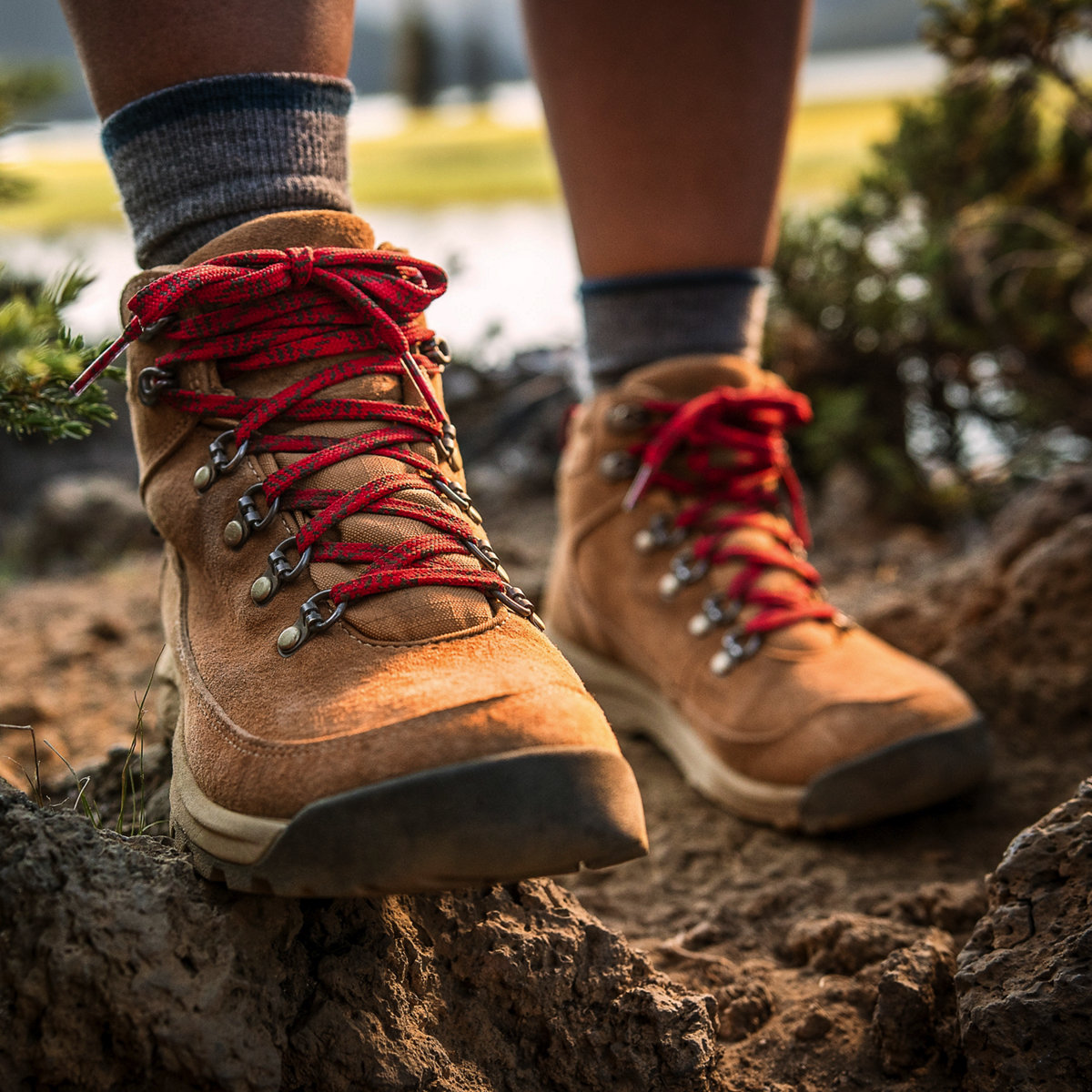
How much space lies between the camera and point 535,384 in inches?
171

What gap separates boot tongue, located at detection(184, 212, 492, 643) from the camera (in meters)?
1.06

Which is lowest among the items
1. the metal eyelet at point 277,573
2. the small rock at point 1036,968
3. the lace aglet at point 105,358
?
Answer: the small rock at point 1036,968

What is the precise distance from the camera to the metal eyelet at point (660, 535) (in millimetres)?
1874

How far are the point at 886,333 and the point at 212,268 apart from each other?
3.10 meters

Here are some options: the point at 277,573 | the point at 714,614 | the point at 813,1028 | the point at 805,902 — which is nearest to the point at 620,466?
the point at 714,614

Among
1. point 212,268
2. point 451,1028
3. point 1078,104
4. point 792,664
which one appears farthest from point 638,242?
point 1078,104

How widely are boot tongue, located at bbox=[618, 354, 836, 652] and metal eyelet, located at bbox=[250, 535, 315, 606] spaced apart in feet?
2.99

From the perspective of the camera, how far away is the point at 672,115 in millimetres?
1885

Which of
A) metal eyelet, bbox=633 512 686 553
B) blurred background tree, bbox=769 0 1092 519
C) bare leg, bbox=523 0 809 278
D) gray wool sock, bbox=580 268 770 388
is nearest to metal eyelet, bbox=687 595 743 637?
metal eyelet, bbox=633 512 686 553

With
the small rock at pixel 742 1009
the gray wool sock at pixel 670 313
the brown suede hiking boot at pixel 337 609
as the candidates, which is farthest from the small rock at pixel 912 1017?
the gray wool sock at pixel 670 313

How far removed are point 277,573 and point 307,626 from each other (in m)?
0.08

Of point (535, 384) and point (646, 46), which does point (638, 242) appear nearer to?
point (646, 46)

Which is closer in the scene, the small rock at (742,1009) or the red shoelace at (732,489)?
the small rock at (742,1009)

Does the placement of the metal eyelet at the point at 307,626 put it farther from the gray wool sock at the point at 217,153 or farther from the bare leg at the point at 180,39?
the bare leg at the point at 180,39
